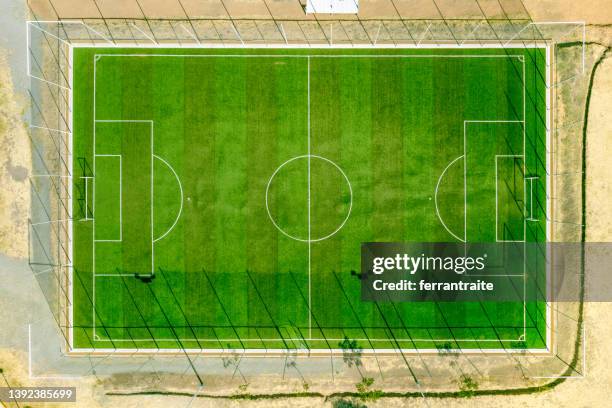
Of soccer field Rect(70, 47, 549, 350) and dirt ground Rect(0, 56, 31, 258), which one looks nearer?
soccer field Rect(70, 47, 549, 350)

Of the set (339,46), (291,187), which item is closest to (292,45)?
(339,46)

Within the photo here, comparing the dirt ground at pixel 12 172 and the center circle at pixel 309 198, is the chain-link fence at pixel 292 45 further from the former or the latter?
the center circle at pixel 309 198

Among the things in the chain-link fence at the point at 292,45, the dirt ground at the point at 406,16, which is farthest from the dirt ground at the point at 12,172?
the chain-link fence at the point at 292,45

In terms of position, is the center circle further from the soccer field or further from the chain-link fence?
the chain-link fence

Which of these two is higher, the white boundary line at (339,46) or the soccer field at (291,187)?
the white boundary line at (339,46)

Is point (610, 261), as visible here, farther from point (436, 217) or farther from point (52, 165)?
point (52, 165)

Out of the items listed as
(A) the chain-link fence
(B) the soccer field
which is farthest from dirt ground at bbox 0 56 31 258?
(B) the soccer field

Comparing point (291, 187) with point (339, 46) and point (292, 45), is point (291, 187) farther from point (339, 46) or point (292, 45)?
point (339, 46)
